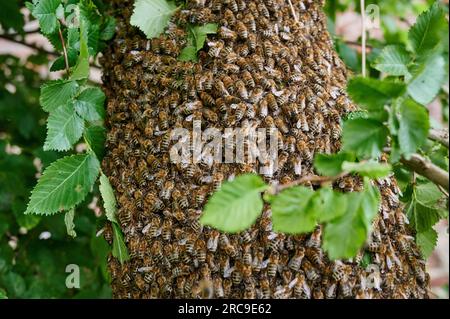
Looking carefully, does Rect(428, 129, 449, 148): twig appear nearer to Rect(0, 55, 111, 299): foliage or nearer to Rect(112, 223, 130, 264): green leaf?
Rect(112, 223, 130, 264): green leaf

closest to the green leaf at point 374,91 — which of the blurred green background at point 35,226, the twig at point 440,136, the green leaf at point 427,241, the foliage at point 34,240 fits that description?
the twig at point 440,136

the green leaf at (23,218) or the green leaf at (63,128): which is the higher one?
the green leaf at (63,128)

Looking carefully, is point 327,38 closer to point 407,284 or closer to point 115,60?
point 115,60

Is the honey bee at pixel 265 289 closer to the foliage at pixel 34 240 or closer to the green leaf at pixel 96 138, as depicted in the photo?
the green leaf at pixel 96 138

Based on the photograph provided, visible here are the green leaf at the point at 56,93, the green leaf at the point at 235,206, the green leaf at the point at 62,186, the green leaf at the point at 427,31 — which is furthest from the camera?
the green leaf at the point at 56,93

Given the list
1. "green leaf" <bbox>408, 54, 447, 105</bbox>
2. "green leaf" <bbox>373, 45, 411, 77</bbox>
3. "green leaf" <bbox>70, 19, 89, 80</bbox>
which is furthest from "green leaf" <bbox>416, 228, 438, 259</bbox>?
"green leaf" <bbox>70, 19, 89, 80</bbox>

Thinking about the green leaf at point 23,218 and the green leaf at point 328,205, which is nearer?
the green leaf at point 328,205

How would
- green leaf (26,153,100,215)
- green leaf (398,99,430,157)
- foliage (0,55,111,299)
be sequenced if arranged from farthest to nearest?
1. foliage (0,55,111,299)
2. green leaf (26,153,100,215)
3. green leaf (398,99,430,157)
